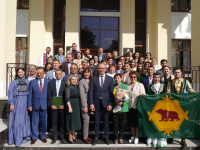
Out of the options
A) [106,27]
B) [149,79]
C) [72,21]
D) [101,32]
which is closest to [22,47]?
[72,21]

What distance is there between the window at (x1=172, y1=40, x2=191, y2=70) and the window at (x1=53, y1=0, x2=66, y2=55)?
7289mm

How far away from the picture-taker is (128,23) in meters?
11.3

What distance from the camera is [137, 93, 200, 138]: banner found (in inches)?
205

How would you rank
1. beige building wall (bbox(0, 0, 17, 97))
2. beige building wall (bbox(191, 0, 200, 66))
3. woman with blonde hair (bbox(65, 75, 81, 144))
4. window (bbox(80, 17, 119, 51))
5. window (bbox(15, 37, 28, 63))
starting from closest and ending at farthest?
woman with blonde hair (bbox(65, 75, 81, 144)) < beige building wall (bbox(0, 0, 17, 97)) < beige building wall (bbox(191, 0, 200, 66)) < window (bbox(15, 37, 28, 63)) < window (bbox(80, 17, 119, 51))

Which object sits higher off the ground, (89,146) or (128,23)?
(128,23)

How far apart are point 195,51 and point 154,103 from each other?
5303 mm

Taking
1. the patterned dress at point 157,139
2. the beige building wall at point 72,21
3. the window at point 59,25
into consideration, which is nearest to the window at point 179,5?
the beige building wall at point 72,21

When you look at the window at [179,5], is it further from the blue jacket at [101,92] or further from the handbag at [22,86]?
the handbag at [22,86]

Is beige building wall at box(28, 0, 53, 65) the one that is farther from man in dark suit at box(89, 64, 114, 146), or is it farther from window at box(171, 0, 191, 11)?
window at box(171, 0, 191, 11)

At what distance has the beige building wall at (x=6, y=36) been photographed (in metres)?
7.37

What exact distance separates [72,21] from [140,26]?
4470mm

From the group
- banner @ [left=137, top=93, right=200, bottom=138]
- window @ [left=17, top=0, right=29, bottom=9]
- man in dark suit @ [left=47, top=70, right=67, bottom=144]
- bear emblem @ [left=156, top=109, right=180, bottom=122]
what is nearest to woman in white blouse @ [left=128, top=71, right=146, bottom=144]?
banner @ [left=137, top=93, right=200, bottom=138]

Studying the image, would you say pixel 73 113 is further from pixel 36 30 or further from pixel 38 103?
pixel 36 30

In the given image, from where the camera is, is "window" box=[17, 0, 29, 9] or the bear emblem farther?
"window" box=[17, 0, 29, 9]
